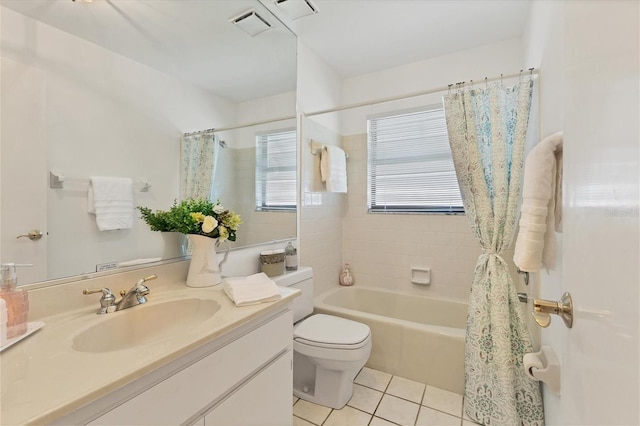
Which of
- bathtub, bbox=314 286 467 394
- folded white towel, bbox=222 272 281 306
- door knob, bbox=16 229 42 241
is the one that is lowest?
bathtub, bbox=314 286 467 394

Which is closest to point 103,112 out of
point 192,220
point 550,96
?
point 192,220

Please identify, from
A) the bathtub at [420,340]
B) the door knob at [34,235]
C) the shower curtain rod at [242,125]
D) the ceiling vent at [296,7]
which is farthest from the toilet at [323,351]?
the ceiling vent at [296,7]

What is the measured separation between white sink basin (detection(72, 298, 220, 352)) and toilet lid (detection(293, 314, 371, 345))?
0.73 m

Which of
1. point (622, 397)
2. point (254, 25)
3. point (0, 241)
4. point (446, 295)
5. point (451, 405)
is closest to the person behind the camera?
point (622, 397)

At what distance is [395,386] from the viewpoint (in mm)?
1895

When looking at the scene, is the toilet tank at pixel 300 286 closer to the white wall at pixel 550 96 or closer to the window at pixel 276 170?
the window at pixel 276 170

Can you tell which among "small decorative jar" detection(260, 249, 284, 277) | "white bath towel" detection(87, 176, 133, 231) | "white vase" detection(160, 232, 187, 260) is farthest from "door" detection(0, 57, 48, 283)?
"small decorative jar" detection(260, 249, 284, 277)

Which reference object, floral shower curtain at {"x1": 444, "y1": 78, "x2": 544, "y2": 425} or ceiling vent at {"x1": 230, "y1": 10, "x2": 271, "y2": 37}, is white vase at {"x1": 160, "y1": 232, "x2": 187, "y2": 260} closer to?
ceiling vent at {"x1": 230, "y1": 10, "x2": 271, "y2": 37}

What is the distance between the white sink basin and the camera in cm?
92

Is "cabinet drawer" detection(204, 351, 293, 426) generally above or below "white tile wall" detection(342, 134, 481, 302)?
below

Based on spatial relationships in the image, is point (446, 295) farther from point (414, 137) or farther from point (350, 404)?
point (414, 137)

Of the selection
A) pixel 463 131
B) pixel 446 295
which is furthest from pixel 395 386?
pixel 463 131

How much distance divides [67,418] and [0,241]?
68 centimetres

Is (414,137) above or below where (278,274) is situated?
above
